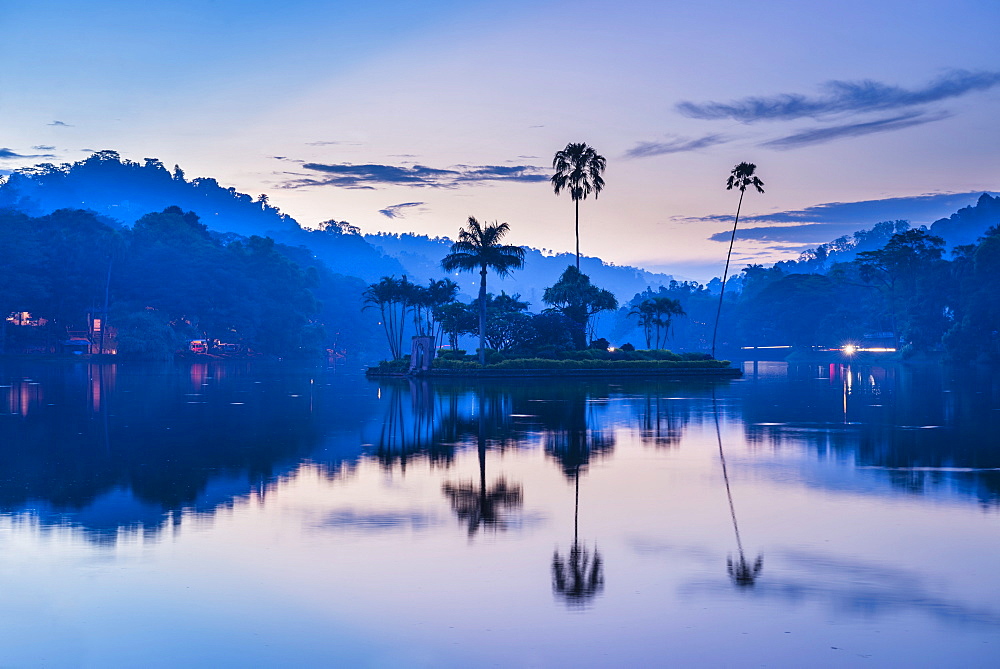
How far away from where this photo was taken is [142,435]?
25625 millimetres

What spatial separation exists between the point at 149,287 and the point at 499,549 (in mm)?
135262

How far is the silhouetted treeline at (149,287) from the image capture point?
403 feet

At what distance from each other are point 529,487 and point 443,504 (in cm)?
220

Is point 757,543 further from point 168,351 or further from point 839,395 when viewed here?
point 168,351

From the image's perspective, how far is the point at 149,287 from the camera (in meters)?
136

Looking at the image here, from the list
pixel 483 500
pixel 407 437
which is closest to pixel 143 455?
pixel 407 437

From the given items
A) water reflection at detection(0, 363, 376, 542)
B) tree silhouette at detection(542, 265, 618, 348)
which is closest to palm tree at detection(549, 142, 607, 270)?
tree silhouette at detection(542, 265, 618, 348)

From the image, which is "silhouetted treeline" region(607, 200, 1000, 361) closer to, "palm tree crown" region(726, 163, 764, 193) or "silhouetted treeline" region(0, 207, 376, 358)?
"palm tree crown" region(726, 163, 764, 193)

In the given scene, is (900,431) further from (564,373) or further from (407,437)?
(564,373)

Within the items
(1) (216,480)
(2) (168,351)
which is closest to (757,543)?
(1) (216,480)

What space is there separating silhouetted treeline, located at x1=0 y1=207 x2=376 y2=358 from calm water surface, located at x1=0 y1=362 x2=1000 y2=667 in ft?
352

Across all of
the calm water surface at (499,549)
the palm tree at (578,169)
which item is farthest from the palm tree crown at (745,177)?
the calm water surface at (499,549)

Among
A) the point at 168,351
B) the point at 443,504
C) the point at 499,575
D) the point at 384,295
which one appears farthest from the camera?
the point at 168,351

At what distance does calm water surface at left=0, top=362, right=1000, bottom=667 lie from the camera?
8242 mm
